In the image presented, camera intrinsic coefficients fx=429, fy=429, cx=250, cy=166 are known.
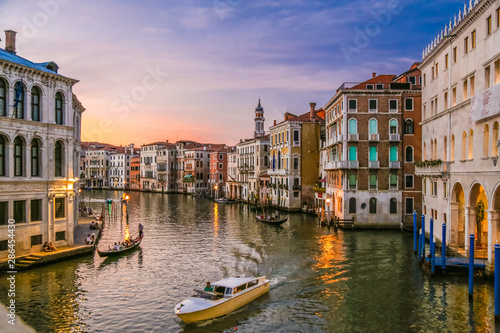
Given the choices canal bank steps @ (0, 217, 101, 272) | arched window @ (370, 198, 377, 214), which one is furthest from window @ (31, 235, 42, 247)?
arched window @ (370, 198, 377, 214)

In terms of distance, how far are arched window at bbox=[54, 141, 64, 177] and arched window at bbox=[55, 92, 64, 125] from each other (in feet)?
3.73

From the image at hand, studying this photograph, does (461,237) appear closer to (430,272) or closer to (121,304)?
(430,272)

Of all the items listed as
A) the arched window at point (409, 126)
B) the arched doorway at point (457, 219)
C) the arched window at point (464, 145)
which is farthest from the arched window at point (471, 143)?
the arched window at point (409, 126)

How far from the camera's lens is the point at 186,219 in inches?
1666

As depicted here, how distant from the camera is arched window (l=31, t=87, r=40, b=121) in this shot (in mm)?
20703

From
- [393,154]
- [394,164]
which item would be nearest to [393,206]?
[394,164]

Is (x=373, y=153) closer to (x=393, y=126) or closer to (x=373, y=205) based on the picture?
(x=393, y=126)

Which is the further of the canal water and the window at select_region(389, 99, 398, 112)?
the window at select_region(389, 99, 398, 112)

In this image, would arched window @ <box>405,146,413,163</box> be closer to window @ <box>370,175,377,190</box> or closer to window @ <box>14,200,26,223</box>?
window @ <box>370,175,377,190</box>

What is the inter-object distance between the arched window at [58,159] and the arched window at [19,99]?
245 centimetres

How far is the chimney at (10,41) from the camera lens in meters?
22.2

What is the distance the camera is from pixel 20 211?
65.0ft

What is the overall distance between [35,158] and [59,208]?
9.10ft

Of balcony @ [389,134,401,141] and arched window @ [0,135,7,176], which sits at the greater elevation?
balcony @ [389,134,401,141]
